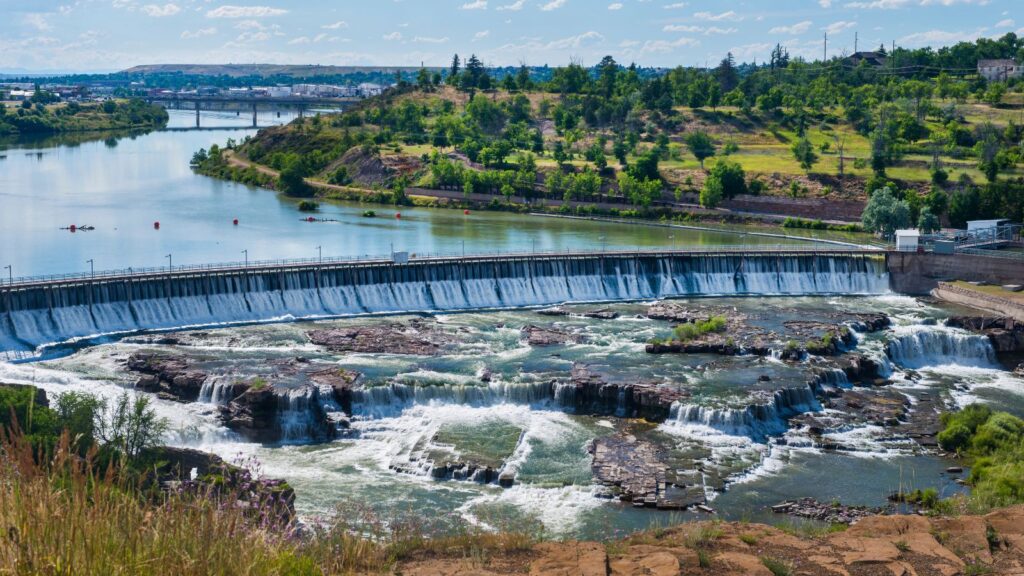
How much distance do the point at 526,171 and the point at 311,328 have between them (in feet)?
186

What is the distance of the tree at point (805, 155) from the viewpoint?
4131 inches

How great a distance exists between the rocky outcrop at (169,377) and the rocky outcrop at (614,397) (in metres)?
14.1

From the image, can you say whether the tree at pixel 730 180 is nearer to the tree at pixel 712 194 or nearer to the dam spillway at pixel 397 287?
the tree at pixel 712 194

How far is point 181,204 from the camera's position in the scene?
328ft

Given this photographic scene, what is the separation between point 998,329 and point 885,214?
3033 cm

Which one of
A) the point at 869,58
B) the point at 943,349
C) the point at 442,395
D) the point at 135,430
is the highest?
the point at 869,58

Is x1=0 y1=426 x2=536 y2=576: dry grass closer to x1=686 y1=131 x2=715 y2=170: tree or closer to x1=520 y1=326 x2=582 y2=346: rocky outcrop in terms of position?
x1=520 y1=326 x2=582 y2=346: rocky outcrop

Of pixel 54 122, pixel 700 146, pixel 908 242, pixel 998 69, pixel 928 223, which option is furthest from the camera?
pixel 54 122

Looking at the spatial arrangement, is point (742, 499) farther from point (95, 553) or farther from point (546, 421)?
point (95, 553)

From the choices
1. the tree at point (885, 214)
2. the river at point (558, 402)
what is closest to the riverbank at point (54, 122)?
the river at point (558, 402)

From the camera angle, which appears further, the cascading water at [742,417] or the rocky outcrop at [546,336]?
the rocky outcrop at [546,336]

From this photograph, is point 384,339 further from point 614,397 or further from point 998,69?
point 998,69

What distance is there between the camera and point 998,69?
5886 inches

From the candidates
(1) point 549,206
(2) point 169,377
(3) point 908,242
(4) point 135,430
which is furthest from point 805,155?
(4) point 135,430
